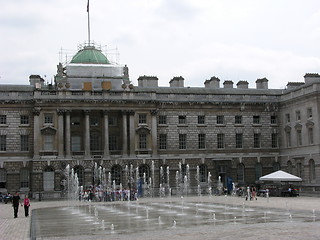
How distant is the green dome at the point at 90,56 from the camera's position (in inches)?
2511

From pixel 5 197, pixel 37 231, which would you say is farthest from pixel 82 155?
pixel 37 231

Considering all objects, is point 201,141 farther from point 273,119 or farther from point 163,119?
point 273,119

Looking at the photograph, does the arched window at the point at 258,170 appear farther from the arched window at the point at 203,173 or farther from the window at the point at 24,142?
the window at the point at 24,142

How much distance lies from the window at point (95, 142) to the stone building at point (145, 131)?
0.37 ft

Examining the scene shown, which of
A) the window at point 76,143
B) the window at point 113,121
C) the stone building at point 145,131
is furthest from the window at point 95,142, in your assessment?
the window at point 113,121

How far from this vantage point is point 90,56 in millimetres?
64375

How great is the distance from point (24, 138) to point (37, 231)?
116 feet

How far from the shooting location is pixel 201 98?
2382 inches

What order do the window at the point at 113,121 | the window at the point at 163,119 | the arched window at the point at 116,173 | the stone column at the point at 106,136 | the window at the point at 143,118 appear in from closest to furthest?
the stone column at the point at 106,136
the arched window at the point at 116,173
the window at the point at 143,118
the window at the point at 113,121
the window at the point at 163,119

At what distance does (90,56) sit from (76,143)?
40.3 ft

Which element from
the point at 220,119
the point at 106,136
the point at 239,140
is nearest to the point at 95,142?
the point at 106,136

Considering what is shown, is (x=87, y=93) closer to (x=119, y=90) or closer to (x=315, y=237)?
(x=119, y=90)

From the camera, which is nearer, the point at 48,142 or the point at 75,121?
the point at 48,142

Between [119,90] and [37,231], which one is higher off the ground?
[119,90]
